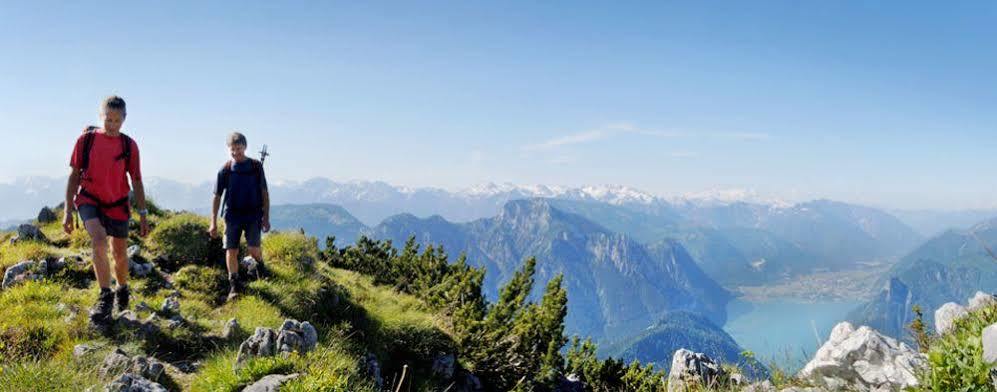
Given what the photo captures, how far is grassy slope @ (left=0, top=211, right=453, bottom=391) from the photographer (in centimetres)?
602

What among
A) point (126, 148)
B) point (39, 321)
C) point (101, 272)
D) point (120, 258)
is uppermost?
point (126, 148)

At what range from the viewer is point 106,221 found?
809 cm

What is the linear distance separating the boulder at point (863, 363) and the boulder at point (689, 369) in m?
1.61

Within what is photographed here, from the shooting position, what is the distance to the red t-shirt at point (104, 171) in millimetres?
7867

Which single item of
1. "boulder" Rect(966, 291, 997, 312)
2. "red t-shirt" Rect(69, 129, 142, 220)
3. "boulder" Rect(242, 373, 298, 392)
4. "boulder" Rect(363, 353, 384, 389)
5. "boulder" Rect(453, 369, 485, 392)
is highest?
"red t-shirt" Rect(69, 129, 142, 220)

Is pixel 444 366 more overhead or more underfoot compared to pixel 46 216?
more underfoot

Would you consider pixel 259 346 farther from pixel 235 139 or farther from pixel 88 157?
pixel 235 139

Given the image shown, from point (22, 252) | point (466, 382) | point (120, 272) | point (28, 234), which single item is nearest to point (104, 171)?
point (120, 272)

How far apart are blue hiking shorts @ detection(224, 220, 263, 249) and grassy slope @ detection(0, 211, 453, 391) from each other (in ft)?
2.95

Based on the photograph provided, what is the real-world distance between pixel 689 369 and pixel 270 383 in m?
7.51

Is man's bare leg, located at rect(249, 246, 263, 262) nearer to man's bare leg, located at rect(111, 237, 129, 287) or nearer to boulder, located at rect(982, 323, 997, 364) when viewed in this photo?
man's bare leg, located at rect(111, 237, 129, 287)

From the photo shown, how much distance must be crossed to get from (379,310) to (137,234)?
6288mm

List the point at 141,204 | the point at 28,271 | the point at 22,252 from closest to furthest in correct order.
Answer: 1. the point at 141,204
2. the point at 28,271
3. the point at 22,252

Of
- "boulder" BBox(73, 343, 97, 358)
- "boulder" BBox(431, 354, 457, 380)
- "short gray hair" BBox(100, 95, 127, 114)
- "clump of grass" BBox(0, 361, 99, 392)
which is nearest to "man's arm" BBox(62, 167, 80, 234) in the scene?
"short gray hair" BBox(100, 95, 127, 114)
